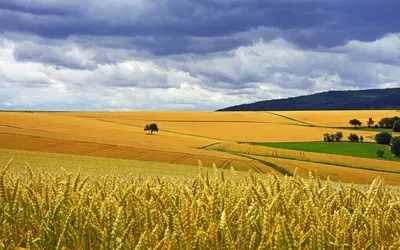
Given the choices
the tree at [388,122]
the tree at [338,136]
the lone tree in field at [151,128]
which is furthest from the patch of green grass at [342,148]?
the tree at [388,122]

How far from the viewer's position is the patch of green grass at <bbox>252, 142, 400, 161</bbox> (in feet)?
268

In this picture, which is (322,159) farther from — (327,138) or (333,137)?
(333,137)

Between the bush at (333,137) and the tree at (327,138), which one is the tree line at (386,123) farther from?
the tree at (327,138)

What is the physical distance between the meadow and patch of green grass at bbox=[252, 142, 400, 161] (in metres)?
0.23

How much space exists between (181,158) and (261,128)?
218 ft

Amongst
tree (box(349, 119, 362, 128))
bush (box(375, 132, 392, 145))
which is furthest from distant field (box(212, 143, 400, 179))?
tree (box(349, 119, 362, 128))

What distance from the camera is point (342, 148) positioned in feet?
288

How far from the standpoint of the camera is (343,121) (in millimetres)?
141125

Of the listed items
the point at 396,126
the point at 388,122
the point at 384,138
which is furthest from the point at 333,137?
the point at 388,122

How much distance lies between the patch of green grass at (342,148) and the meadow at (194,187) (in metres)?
0.23

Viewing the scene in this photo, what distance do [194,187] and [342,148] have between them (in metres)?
87.2

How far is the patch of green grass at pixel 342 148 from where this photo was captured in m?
81.8

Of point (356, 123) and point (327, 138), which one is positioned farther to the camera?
point (356, 123)

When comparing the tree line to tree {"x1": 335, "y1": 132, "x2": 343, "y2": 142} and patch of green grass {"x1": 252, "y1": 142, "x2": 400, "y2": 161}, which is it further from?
patch of green grass {"x1": 252, "y1": 142, "x2": 400, "y2": 161}
